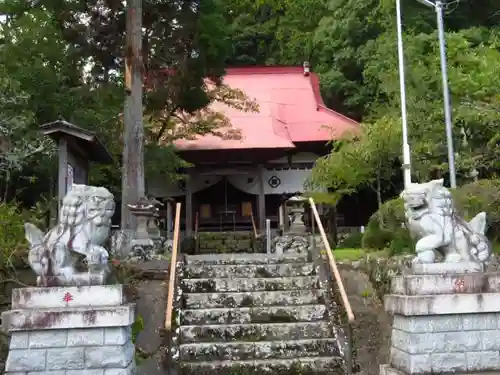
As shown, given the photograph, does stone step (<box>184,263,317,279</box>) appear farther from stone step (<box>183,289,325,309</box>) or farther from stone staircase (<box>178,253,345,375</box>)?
stone step (<box>183,289,325,309</box>)

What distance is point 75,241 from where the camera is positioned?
5391 mm

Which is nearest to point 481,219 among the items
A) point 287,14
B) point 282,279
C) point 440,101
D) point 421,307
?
point 421,307

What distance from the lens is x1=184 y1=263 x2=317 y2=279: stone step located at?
8273 millimetres

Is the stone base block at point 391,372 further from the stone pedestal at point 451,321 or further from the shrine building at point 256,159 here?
the shrine building at point 256,159

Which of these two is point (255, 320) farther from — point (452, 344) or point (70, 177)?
point (70, 177)

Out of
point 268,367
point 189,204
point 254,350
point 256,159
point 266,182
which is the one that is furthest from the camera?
point 266,182

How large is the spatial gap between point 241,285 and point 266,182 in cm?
1200

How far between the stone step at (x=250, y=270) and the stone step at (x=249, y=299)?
52cm

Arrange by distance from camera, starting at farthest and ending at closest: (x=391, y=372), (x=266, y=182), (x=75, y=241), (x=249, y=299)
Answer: (x=266, y=182) → (x=249, y=299) → (x=391, y=372) → (x=75, y=241)

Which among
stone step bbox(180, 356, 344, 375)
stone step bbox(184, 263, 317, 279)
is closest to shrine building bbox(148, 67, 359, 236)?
stone step bbox(184, 263, 317, 279)

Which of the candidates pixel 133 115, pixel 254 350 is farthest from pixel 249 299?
pixel 133 115

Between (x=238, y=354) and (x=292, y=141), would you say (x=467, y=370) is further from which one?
(x=292, y=141)

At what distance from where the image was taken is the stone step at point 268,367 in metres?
6.57

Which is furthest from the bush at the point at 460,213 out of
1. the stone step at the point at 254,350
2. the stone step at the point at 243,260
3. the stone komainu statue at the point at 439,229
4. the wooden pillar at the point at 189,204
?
the wooden pillar at the point at 189,204
